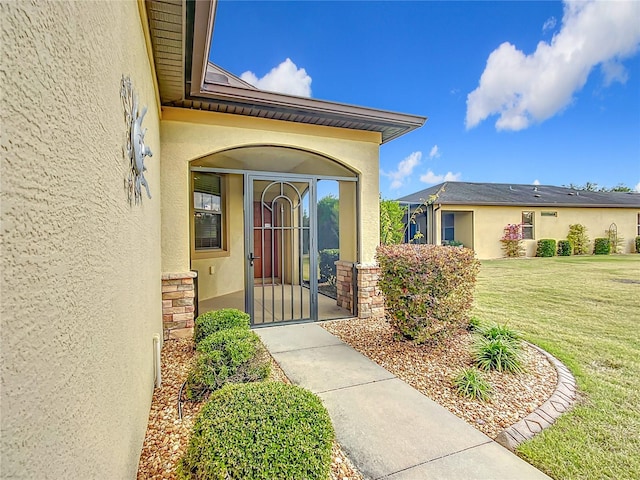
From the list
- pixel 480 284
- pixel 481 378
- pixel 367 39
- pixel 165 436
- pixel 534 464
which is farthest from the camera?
pixel 367 39

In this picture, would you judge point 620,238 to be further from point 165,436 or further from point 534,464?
point 165,436

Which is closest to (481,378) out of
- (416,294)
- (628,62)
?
(416,294)

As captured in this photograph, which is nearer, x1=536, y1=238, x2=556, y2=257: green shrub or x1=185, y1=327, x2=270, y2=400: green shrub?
x1=185, y1=327, x2=270, y2=400: green shrub

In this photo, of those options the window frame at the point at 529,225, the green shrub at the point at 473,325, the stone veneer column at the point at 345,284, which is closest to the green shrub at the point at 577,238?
the window frame at the point at 529,225

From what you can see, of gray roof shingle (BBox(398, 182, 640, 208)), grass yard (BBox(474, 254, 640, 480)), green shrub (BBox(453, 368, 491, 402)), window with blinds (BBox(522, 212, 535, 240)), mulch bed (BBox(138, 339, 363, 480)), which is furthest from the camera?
window with blinds (BBox(522, 212, 535, 240))

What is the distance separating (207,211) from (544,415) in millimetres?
7448

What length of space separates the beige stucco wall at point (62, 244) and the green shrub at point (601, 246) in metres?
26.0

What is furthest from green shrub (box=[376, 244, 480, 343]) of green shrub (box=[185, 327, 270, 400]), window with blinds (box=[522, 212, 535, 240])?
window with blinds (box=[522, 212, 535, 240])

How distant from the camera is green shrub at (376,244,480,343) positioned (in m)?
4.41

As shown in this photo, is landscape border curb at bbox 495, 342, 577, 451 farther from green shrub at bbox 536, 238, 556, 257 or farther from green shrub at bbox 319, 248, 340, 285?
green shrub at bbox 536, 238, 556, 257

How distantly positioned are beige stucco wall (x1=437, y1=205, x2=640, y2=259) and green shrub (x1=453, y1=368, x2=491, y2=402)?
49.9 ft

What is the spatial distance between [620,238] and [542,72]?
1206cm

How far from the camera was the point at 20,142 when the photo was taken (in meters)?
0.71

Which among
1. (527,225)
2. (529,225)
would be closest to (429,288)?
(527,225)
